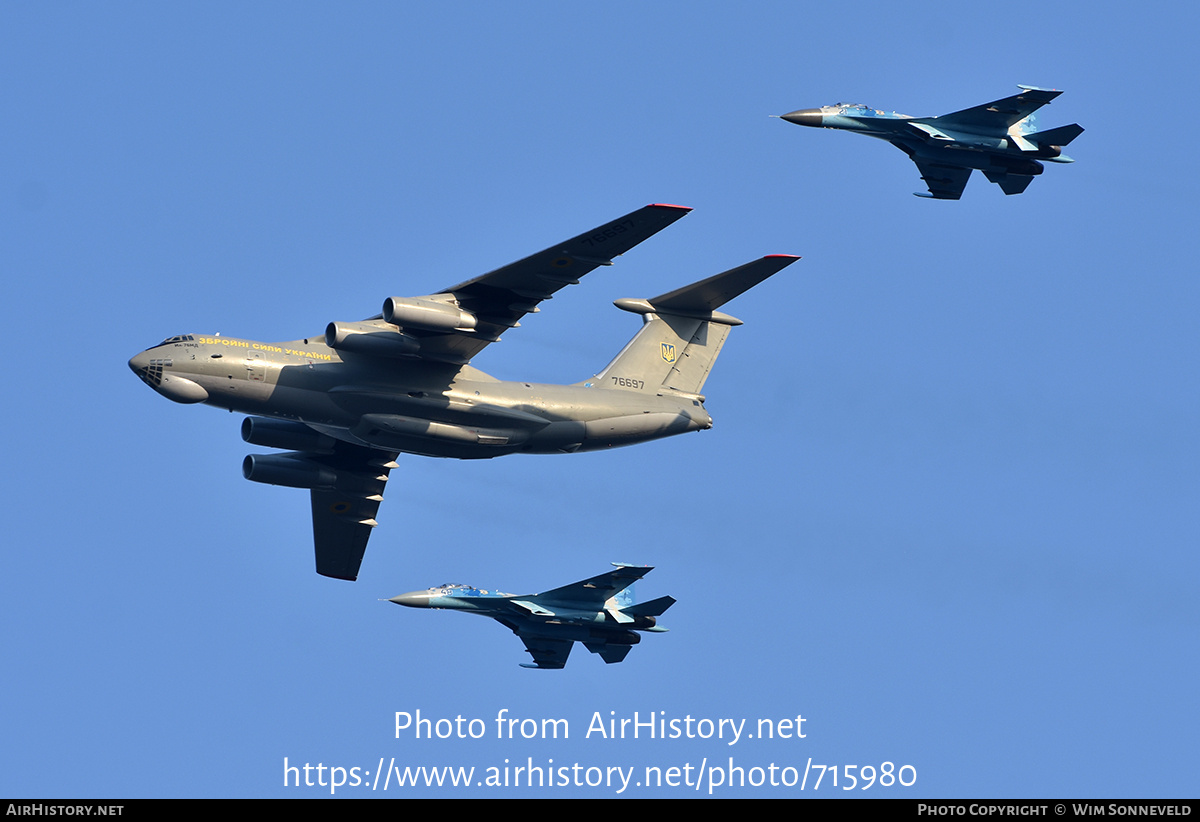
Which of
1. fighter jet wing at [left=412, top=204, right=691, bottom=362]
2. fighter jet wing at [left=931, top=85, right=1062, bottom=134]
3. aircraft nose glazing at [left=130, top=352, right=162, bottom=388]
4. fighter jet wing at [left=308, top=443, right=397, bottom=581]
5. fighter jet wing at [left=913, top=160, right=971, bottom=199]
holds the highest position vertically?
fighter jet wing at [left=931, top=85, right=1062, bottom=134]

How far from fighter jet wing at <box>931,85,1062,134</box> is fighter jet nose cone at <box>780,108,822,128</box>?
242 centimetres

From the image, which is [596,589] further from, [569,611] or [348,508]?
[348,508]

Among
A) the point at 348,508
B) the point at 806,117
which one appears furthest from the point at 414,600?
the point at 806,117

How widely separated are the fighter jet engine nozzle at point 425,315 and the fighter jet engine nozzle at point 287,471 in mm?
5806

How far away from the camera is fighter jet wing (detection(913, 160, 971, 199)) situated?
1400 inches

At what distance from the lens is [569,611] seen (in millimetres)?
36375

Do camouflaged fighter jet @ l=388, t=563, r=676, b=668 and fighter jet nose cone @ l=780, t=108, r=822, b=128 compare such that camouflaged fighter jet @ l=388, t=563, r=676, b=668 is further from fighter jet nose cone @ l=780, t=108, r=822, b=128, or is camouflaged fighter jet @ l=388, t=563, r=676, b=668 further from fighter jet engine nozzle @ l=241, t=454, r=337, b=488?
fighter jet nose cone @ l=780, t=108, r=822, b=128

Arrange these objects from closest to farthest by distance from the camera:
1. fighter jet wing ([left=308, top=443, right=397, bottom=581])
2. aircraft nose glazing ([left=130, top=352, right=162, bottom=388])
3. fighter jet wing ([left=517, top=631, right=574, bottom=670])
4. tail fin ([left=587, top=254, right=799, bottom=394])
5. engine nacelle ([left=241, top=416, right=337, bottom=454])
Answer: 1. aircraft nose glazing ([left=130, top=352, right=162, bottom=388])
2. engine nacelle ([left=241, top=416, right=337, bottom=454])
3. tail fin ([left=587, top=254, right=799, bottom=394])
4. fighter jet wing ([left=308, top=443, right=397, bottom=581])
5. fighter jet wing ([left=517, top=631, right=574, bottom=670])

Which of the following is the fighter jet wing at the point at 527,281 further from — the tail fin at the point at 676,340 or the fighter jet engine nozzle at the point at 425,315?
the tail fin at the point at 676,340

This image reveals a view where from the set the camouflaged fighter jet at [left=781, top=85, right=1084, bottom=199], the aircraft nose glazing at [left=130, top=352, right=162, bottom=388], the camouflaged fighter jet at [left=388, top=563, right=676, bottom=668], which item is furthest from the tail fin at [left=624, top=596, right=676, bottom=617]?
the aircraft nose glazing at [left=130, top=352, right=162, bottom=388]

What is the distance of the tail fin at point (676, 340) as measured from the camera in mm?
33812
